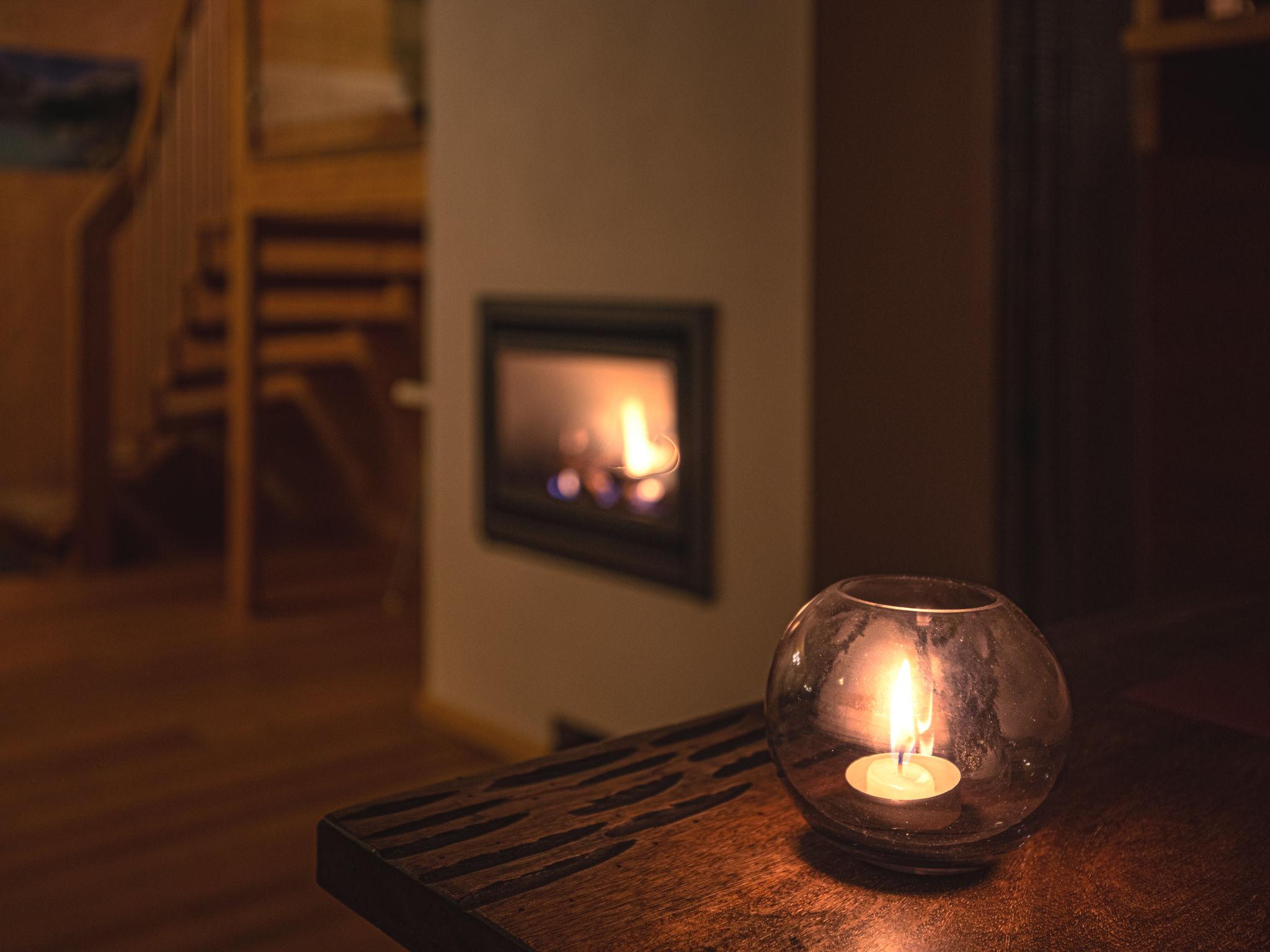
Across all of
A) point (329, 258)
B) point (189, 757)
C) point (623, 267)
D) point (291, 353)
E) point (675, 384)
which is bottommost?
point (189, 757)


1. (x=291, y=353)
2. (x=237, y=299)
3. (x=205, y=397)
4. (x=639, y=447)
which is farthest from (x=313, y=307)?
(x=639, y=447)

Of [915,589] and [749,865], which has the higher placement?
[915,589]

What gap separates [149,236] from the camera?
539cm

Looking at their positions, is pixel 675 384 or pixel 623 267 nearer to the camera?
pixel 675 384

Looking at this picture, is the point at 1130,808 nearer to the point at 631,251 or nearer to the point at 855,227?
the point at 855,227

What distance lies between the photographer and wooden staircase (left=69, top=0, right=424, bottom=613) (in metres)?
4.66

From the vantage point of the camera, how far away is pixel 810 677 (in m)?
0.77

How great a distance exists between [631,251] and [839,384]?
621 millimetres

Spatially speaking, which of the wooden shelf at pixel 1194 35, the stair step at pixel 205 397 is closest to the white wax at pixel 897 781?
the wooden shelf at pixel 1194 35

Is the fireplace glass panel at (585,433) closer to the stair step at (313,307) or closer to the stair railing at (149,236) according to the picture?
the stair step at (313,307)

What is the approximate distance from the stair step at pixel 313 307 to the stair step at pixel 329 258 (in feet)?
0.27

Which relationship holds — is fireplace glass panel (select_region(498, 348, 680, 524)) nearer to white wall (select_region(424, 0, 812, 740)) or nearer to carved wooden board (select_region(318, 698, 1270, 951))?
white wall (select_region(424, 0, 812, 740))

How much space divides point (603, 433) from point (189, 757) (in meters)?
1.29

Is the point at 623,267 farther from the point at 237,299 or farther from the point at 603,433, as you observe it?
the point at 237,299
